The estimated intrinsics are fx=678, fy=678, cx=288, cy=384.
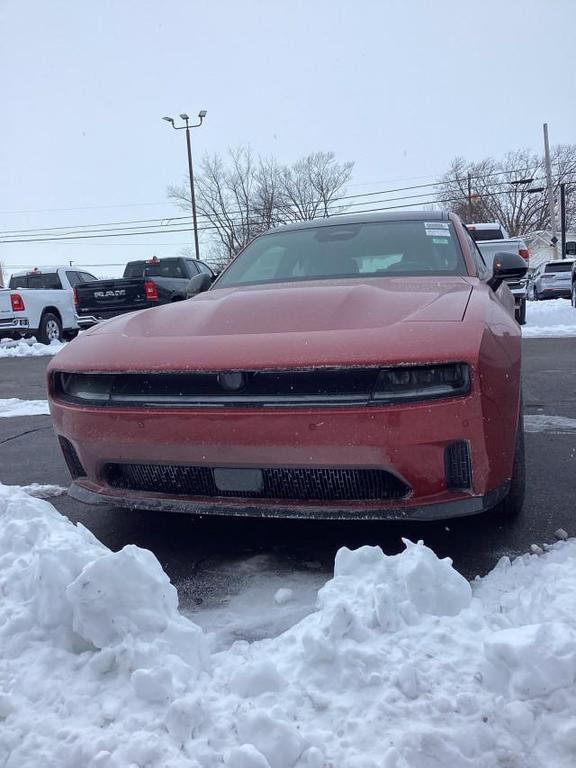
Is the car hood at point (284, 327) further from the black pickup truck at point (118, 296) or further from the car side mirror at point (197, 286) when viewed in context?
the black pickup truck at point (118, 296)

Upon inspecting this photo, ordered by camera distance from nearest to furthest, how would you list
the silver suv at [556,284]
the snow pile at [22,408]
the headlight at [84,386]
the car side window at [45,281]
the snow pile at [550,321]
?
the headlight at [84,386] < the snow pile at [22,408] < the snow pile at [550,321] < the car side window at [45,281] < the silver suv at [556,284]

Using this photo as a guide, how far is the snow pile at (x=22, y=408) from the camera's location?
6348mm

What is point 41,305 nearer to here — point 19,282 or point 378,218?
point 19,282

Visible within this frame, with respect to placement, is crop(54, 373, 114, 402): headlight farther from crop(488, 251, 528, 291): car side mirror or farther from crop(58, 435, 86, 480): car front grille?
crop(488, 251, 528, 291): car side mirror

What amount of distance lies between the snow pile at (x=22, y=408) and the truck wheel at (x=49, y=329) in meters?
7.03

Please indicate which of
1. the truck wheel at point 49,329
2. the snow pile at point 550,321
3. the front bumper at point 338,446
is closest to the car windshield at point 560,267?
the snow pile at point 550,321

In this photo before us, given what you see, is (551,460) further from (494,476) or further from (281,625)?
(281,625)

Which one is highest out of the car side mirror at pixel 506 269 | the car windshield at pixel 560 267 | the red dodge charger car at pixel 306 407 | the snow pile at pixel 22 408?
the car side mirror at pixel 506 269

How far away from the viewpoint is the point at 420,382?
231 centimetres

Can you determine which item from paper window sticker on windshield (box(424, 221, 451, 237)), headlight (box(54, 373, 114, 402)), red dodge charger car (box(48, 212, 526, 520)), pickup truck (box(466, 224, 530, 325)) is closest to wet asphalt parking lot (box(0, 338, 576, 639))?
red dodge charger car (box(48, 212, 526, 520))

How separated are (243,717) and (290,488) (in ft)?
3.35

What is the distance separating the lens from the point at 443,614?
1.89 m

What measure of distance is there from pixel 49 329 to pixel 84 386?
12.0 metres

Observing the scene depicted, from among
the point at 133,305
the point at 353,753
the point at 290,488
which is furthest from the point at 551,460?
the point at 133,305
